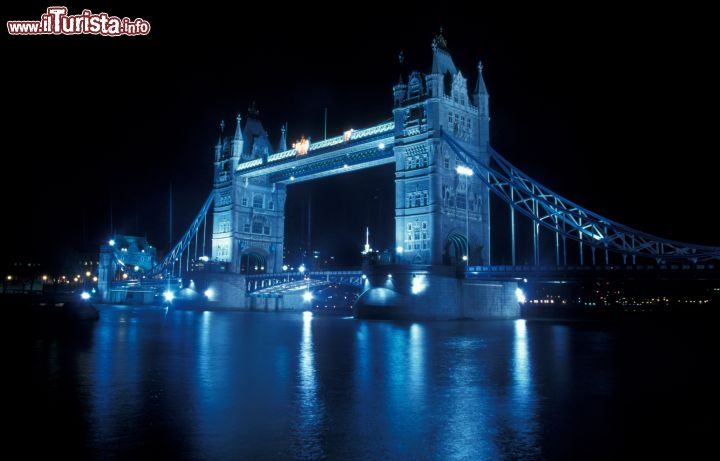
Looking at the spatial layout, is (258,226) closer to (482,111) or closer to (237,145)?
(237,145)

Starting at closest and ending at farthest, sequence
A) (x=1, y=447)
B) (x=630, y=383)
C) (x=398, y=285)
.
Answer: (x=1, y=447), (x=630, y=383), (x=398, y=285)

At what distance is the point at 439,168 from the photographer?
54406mm

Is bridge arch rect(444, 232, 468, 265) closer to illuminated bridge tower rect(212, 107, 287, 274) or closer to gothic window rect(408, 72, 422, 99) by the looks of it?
gothic window rect(408, 72, 422, 99)

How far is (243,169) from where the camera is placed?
263ft

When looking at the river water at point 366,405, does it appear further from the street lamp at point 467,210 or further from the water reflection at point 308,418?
the street lamp at point 467,210

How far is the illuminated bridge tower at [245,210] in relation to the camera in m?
80.1

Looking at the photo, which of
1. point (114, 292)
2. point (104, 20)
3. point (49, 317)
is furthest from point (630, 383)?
point (114, 292)

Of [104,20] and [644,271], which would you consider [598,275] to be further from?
[104,20]

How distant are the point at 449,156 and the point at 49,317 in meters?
34.6

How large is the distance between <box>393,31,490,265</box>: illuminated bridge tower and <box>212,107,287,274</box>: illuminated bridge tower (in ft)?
89.2

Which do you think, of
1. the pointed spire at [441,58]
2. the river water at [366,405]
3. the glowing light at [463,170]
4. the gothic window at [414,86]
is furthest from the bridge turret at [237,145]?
the river water at [366,405]

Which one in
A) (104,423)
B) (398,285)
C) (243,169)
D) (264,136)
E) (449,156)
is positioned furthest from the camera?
(264,136)

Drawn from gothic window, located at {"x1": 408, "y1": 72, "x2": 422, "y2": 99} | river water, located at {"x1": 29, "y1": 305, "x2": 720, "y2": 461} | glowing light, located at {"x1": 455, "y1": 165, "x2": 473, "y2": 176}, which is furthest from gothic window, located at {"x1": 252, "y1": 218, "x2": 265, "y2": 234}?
river water, located at {"x1": 29, "y1": 305, "x2": 720, "y2": 461}

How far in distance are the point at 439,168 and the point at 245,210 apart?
34249 millimetres
